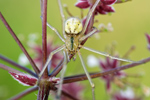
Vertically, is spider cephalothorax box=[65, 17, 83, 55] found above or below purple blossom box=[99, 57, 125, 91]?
above

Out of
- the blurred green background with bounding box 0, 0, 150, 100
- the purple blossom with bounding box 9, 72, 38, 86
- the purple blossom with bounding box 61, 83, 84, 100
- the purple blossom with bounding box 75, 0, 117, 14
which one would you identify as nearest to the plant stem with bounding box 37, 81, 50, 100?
the purple blossom with bounding box 9, 72, 38, 86

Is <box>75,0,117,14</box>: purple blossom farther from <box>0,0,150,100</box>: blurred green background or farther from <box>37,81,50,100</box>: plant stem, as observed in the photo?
<box>0,0,150,100</box>: blurred green background

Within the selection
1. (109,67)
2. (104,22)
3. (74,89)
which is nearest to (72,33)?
(109,67)

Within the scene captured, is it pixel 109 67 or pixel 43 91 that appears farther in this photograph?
pixel 109 67

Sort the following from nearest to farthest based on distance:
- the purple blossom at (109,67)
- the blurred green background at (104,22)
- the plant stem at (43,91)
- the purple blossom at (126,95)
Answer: the plant stem at (43,91) → the purple blossom at (109,67) → the purple blossom at (126,95) → the blurred green background at (104,22)

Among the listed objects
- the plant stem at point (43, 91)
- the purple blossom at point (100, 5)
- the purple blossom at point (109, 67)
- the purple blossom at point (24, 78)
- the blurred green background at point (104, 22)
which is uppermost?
the purple blossom at point (100, 5)

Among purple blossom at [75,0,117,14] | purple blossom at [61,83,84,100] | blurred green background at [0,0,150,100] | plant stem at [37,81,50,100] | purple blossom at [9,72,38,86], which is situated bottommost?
blurred green background at [0,0,150,100]

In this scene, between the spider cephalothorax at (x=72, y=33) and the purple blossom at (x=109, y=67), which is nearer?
the spider cephalothorax at (x=72, y=33)

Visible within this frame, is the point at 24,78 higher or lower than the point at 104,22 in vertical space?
higher

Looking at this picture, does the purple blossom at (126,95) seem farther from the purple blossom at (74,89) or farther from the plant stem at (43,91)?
the plant stem at (43,91)

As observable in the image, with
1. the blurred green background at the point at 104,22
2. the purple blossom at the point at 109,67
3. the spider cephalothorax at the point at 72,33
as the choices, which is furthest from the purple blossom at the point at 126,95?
the blurred green background at the point at 104,22

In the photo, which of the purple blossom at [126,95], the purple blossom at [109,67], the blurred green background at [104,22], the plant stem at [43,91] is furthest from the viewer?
the blurred green background at [104,22]

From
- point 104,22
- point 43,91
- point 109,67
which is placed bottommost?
point 104,22

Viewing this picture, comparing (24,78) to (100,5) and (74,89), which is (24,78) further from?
(74,89)
